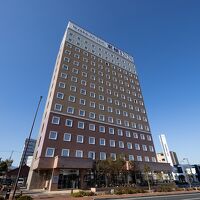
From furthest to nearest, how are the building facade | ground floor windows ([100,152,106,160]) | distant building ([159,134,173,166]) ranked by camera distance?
distant building ([159,134,173,166]) < ground floor windows ([100,152,106,160]) < the building facade

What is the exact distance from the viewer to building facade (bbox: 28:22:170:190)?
33.5 meters

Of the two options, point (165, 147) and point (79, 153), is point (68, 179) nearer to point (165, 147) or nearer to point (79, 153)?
point (79, 153)

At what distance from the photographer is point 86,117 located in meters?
43.3

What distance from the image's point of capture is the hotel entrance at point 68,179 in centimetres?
3154

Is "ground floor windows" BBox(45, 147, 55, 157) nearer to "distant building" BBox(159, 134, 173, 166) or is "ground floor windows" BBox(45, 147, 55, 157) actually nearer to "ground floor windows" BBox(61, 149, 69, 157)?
"ground floor windows" BBox(61, 149, 69, 157)

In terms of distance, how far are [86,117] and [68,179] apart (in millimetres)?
15932

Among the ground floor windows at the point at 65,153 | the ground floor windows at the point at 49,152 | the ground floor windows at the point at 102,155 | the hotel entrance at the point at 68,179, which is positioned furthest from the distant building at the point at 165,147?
the ground floor windows at the point at 49,152

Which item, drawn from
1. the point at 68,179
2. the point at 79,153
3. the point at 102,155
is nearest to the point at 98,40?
the point at 102,155

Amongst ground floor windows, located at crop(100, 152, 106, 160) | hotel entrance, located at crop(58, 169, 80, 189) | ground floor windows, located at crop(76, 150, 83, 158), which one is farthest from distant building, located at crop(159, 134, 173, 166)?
hotel entrance, located at crop(58, 169, 80, 189)

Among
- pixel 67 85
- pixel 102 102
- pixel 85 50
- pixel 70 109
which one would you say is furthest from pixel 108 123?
pixel 85 50

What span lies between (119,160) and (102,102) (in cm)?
1973

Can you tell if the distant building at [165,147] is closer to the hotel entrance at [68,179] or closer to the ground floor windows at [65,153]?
the hotel entrance at [68,179]

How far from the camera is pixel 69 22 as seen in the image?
62.3 metres

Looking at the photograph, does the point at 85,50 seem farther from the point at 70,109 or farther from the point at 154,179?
the point at 154,179
